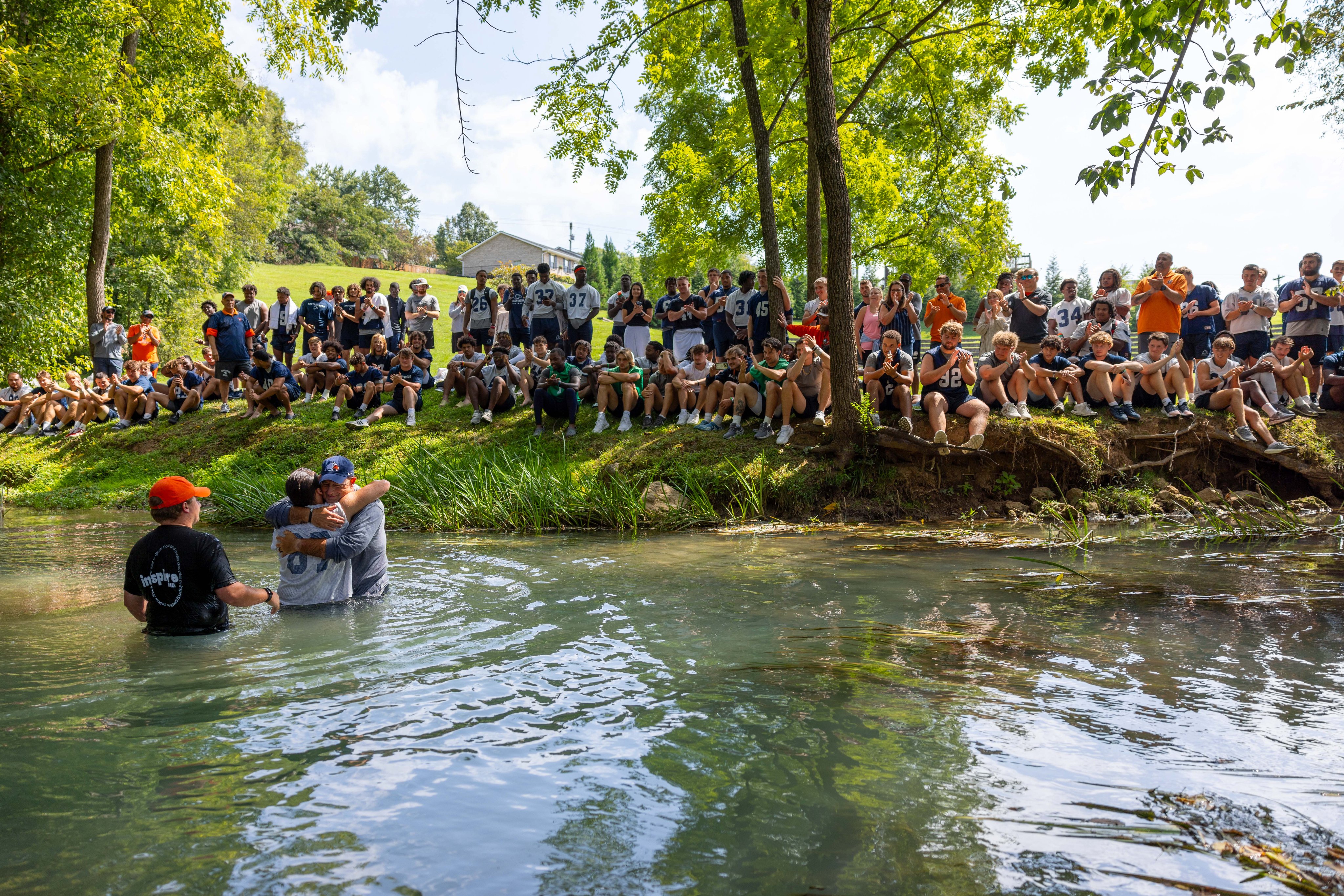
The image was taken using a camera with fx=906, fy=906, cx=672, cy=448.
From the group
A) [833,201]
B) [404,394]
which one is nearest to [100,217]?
[404,394]

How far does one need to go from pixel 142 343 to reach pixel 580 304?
11240 millimetres

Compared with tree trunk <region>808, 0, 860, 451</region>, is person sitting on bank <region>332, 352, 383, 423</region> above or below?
below

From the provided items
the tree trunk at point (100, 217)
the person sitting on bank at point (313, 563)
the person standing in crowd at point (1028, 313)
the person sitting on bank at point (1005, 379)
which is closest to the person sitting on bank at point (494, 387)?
the person sitting on bank at point (1005, 379)

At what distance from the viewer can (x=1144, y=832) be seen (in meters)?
3.26

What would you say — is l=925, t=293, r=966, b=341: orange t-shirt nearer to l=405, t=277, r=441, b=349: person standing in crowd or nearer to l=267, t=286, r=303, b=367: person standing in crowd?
l=405, t=277, r=441, b=349: person standing in crowd

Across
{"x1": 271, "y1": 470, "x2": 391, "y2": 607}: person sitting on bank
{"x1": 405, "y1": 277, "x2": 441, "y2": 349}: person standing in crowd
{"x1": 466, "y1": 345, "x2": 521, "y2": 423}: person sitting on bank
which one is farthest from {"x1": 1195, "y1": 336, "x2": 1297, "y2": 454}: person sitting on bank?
{"x1": 405, "y1": 277, "x2": 441, "y2": 349}: person standing in crowd

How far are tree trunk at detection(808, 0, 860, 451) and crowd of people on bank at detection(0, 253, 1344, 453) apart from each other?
0.63ft

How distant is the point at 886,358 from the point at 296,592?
8.79 m

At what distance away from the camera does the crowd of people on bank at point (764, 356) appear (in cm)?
1298

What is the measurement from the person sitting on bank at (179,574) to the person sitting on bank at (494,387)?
9745 millimetres

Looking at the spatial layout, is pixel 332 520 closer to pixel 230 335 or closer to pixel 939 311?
pixel 939 311

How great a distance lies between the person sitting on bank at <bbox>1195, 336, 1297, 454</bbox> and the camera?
40.9 ft

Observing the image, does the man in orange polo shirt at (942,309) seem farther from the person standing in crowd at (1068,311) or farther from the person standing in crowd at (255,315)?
the person standing in crowd at (255,315)

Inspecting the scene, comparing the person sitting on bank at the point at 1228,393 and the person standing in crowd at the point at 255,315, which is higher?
the person standing in crowd at the point at 255,315
